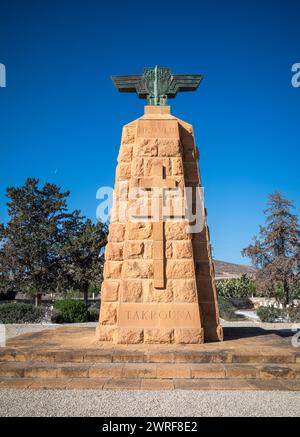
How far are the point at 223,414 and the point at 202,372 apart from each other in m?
1.10

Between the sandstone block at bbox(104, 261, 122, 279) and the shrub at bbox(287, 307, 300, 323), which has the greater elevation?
the sandstone block at bbox(104, 261, 122, 279)

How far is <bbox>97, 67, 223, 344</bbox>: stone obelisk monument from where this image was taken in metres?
6.25

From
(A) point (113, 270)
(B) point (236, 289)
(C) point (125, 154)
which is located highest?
(C) point (125, 154)

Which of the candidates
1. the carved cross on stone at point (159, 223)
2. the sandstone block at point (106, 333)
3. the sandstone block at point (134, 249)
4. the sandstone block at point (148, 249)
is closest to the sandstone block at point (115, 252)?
the sandstone block at point (134, 249)

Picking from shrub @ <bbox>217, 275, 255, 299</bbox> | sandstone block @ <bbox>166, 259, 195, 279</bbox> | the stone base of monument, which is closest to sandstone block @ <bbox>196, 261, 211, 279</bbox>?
sandstone block @ <bbox>166, 259, 195, 279</bbox>

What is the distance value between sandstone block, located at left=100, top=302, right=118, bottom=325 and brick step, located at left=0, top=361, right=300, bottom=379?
63.6 inches

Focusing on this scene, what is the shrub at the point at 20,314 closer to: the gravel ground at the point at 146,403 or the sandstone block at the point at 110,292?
the sandstone block at the point at 110,292

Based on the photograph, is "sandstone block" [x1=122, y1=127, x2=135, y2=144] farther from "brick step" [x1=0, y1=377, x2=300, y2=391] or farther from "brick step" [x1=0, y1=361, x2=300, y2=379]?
"brick step" [x1=0, y1=377, x2=300, y2=391]

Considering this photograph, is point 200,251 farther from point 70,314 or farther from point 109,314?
point 70,314

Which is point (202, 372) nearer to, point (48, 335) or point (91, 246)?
point (48, 335)

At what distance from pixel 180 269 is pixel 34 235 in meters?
24.3

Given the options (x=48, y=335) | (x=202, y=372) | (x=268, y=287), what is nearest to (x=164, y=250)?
(x=202, y=372)

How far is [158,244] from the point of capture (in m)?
6.55

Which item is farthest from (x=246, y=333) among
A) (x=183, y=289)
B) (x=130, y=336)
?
(x=130, y=336)
